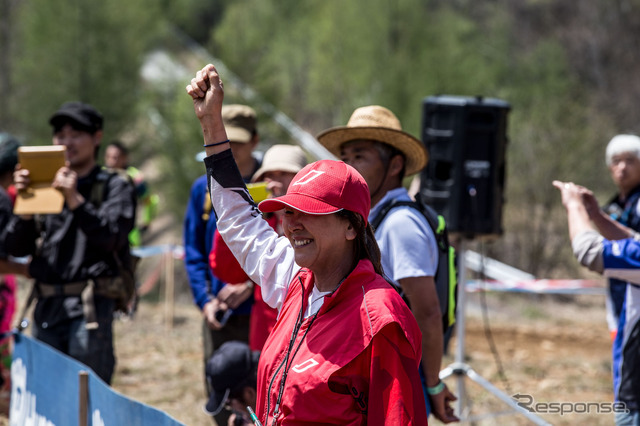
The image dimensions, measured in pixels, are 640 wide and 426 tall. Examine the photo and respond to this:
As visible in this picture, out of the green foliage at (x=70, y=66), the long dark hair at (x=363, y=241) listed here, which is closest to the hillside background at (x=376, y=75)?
the green foliage at (x=70, y=66)

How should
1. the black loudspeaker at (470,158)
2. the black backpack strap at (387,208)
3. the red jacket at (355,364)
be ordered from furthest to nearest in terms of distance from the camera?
the black loudspeaker at (470,158) < the black backpack strap at (387,208) < the red jacket at (355,364)

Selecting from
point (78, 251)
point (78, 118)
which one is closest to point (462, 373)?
point (78, 251)

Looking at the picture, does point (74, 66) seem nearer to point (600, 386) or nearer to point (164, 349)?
point (164, 349)

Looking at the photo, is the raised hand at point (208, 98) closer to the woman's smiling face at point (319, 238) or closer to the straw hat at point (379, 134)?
the woman's smiling face at point (319, 238)

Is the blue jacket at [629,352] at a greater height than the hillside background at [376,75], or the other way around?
the hillside background at [376,75]

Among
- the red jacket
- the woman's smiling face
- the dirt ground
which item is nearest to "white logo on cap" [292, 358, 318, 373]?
the red jacket

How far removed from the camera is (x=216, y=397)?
3.67 metres

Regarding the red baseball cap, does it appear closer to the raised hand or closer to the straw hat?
the raised hand

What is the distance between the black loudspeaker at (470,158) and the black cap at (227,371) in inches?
123

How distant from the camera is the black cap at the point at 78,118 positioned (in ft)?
14.6

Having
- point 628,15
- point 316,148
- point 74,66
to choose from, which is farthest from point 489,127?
point 628,15

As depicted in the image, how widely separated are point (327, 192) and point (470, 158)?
4.39 metres

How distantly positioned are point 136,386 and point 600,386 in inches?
195

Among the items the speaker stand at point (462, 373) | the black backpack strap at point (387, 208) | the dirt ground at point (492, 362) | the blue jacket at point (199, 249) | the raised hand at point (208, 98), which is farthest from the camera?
the dirt ground at point (492, 362)
